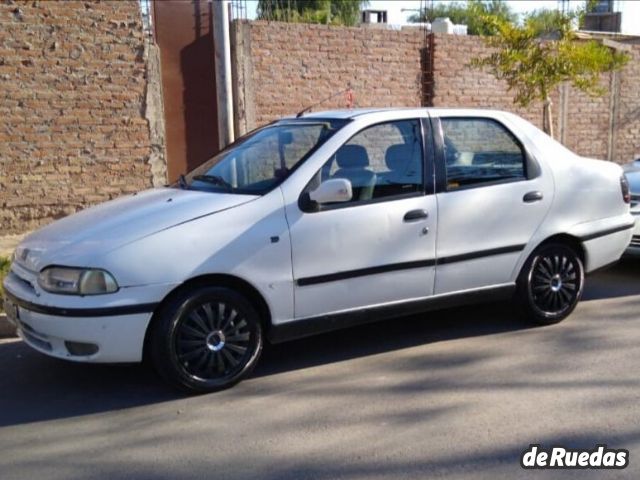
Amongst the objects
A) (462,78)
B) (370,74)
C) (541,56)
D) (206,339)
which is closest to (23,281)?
(206,339)

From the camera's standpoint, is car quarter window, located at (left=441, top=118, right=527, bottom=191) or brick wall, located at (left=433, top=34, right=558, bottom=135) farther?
brick wall, located at (left=433, top=34, right=558, bottom=135)

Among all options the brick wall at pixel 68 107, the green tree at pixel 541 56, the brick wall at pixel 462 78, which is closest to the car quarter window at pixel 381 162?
the green tree at pixel 541 56

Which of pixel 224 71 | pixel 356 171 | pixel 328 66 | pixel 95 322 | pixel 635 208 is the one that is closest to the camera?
pixel 95 322

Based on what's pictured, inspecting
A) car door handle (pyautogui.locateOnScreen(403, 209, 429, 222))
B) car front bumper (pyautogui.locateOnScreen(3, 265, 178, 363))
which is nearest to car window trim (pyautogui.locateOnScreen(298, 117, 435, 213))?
car door handle (pyautogui.locateOnScreen(403, 209, 429, 222))

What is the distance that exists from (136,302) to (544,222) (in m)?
3.16

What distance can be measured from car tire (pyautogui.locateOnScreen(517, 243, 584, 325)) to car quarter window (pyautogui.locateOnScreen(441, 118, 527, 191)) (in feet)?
2.23

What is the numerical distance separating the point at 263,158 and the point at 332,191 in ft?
2.67

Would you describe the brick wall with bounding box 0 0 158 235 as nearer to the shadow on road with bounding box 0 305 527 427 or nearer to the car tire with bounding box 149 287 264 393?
the shadow on road with bounding box 0 305 527 427

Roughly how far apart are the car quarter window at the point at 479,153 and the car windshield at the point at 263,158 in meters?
0.87

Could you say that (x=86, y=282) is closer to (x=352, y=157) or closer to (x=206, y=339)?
(x=206, y=339)

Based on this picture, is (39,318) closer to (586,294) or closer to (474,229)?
(474,229)

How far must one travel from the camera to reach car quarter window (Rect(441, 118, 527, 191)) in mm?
5258

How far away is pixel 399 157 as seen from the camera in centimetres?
510

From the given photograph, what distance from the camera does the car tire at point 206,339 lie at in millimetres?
4320
